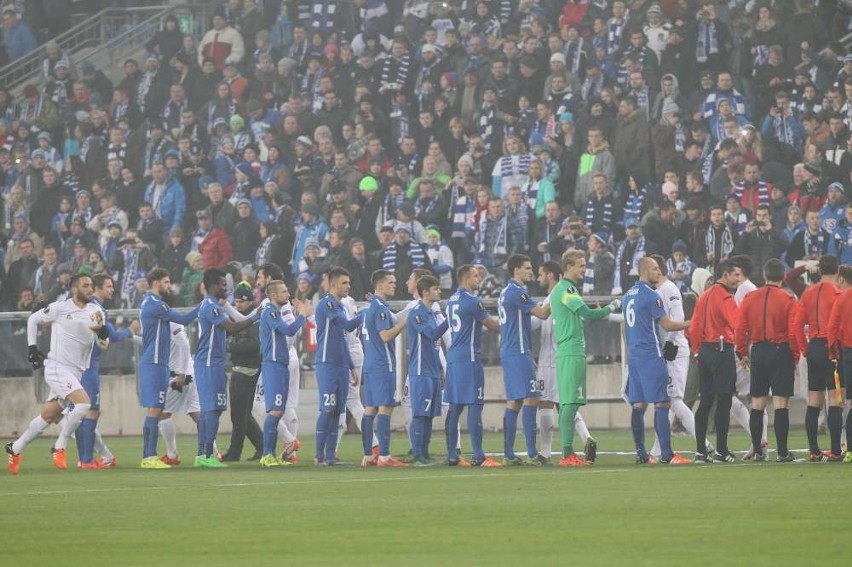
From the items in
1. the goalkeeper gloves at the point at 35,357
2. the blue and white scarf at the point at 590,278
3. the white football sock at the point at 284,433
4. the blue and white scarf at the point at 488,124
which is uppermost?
the blue and white scarf at the point at 488,124

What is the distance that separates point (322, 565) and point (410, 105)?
20.1 meters

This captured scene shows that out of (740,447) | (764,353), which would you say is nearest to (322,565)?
(764,353)

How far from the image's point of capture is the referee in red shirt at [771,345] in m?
16.5

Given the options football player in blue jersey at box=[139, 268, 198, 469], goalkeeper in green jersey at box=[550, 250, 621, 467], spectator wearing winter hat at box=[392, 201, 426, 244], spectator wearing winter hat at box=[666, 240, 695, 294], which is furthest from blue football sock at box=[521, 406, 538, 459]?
spectator wearing winter hat at box=[392, 201, 426, 244]

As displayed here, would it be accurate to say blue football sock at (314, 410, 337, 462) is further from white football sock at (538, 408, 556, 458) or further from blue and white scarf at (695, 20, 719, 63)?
blue and white scarf at (695, 20, 719, 63)

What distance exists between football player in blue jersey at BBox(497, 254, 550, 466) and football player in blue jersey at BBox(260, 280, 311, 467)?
2.14m

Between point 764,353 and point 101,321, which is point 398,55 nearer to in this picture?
point 101,321

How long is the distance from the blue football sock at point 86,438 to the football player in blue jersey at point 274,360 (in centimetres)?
194

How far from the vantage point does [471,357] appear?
17.5m

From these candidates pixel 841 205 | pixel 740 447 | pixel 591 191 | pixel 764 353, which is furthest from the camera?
pixel 591 191

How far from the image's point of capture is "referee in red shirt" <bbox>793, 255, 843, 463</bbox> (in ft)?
54.1

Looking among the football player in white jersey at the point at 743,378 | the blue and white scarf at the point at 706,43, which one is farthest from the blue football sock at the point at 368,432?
the blue and white scarf at the point at 706,43

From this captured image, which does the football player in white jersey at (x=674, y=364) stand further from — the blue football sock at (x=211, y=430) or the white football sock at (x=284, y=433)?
the blue football sock at (x=211, y=430)

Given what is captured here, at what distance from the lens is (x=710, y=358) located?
16812 millimetres
